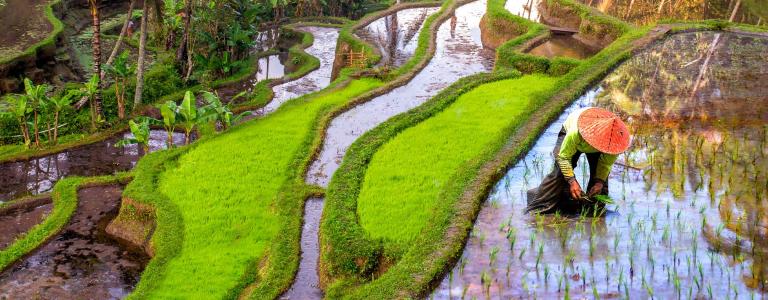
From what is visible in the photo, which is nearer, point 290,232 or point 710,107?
point 290,232

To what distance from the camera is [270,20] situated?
26312mm

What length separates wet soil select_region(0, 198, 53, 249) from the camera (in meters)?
10.4

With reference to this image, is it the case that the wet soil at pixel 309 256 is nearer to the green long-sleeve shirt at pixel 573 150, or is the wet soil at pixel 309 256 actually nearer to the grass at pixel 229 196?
the grass at pixel 229 196

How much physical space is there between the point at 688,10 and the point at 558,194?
45.8 feet

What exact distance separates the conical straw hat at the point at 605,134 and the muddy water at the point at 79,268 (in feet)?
17.8

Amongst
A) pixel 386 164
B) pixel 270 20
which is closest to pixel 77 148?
pixel 386 164

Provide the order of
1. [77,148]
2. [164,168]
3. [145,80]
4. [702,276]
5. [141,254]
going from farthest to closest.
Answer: [145,80], [77,148], [164,168], [141,254], [702,276]

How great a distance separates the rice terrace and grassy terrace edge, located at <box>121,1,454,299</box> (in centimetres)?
3

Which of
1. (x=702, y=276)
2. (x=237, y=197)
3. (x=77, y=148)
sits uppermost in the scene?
(x=702, y=276)

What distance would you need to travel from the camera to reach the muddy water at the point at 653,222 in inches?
266

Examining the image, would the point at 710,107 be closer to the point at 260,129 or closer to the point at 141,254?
the point at 260,129

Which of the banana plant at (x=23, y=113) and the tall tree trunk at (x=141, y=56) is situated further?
the tall tree trunk at (x=141, y=56)

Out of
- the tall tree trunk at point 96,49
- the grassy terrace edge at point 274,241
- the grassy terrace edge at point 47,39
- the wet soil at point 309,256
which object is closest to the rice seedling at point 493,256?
the wet soil at point 309,256

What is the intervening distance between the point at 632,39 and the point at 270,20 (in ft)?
46.4
